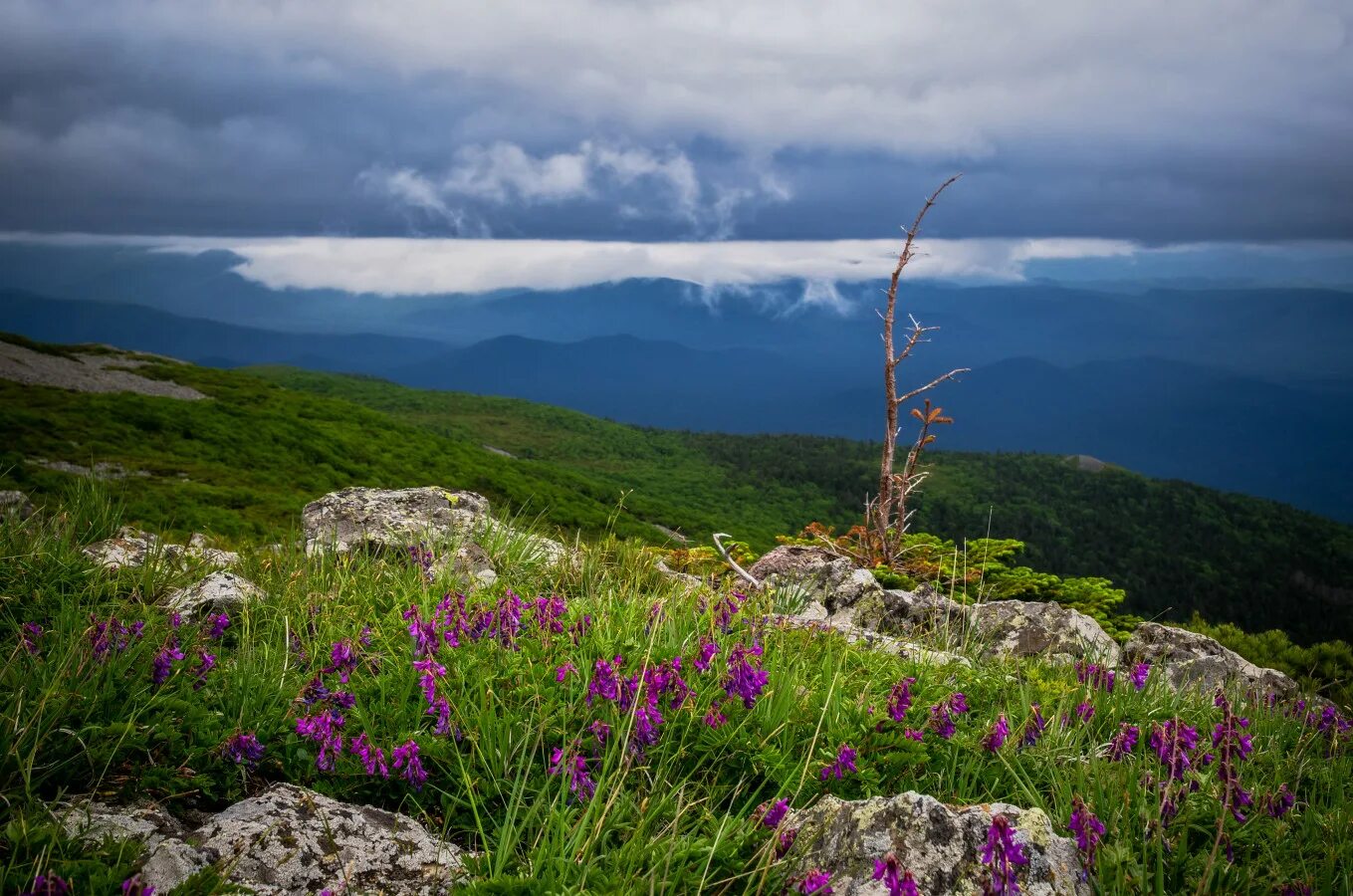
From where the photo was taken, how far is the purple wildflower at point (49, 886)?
7.36 ft

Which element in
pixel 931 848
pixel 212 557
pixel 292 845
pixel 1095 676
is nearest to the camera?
pixel 931 848

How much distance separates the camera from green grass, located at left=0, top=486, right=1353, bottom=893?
304 cm

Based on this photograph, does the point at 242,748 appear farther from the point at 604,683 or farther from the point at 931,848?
the point at 931,848

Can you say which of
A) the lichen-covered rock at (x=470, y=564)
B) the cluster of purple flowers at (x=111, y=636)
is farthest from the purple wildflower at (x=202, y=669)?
the lichen-covered rock at (x=470, y=564)

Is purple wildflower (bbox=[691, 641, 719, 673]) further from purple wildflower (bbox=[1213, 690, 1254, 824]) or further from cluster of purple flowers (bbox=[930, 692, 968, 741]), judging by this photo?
purple wildflower (bbox=[1213, 690, 1254, 824])

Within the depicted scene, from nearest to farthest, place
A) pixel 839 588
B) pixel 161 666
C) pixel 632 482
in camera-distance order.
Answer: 1. pixel 161 666
2. pixel 839 588
3. pixel 632 482

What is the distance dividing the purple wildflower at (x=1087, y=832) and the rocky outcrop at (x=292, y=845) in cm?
236

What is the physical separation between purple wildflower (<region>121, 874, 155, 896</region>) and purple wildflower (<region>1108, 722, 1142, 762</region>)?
13.1ft

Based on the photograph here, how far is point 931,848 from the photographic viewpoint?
9.34 ft

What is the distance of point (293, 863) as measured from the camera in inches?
115

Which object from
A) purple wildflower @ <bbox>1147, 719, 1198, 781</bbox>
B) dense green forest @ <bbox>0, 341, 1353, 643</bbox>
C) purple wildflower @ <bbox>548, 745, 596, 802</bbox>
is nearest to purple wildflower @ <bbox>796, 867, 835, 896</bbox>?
purple wildflower @ <bbox>548, 745, 596, 802</bbox>

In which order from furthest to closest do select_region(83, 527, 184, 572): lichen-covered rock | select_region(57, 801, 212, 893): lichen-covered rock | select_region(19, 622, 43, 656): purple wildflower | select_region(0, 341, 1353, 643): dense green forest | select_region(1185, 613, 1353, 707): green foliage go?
select_region(0, 341, 1353, 643): dense green forest < select_region(1185, 613, 1353, 707): green foliage < select_region(83, 527, 184, 572): lichen-covered rock < select_region(19, 622, 43, 656): purple wildflower < select_region(57, 801, 212, 893): lichen-covered rock

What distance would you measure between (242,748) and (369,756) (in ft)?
1.73

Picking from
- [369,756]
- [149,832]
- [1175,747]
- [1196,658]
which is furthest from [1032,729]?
[1196,658]
